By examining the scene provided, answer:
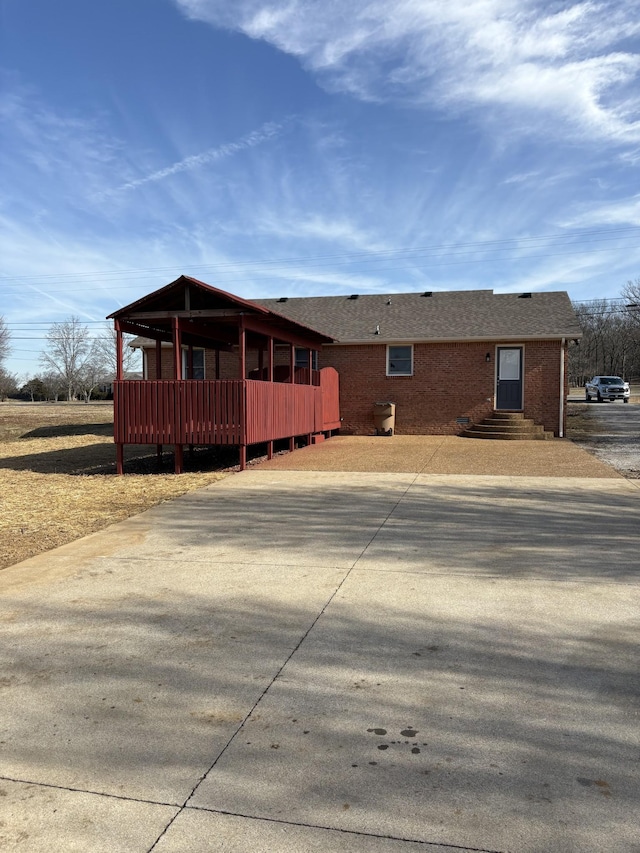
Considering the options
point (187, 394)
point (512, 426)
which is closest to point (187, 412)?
point (187, 394)

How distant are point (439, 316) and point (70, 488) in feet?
46.4

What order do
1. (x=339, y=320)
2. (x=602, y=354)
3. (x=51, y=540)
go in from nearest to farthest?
(x=51, y=540), (x=339, y=320), (x=602, y=354)

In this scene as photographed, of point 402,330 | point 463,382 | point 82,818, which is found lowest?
point 82,818

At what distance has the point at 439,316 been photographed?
20891 millimetres

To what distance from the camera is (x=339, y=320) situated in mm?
21703

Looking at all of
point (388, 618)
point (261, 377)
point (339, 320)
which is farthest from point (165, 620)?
point (339, 320)

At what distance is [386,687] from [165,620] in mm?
1670

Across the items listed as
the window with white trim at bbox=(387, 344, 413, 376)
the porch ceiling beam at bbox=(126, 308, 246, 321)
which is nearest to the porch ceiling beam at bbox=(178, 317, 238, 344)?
the porch ceiling beam at bbox=(126, 308, 246, 321)

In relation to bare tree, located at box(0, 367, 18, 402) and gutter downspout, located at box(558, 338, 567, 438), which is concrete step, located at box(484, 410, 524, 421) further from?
bare tree, located at box(0, 367, 18, 402)

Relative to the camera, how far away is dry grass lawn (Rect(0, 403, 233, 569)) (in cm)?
684

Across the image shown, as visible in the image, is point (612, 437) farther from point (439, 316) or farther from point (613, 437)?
point (439, 316)

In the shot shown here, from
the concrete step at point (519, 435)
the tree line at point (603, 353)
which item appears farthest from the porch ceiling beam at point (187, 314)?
the tree line at point (603, 353)

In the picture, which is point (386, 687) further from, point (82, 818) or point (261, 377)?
point (261, 377)

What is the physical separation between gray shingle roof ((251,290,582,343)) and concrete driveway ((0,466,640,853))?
1389 cm
